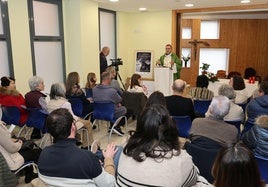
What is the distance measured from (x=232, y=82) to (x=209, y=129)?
2.42 m

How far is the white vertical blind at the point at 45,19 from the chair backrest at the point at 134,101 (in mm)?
2224

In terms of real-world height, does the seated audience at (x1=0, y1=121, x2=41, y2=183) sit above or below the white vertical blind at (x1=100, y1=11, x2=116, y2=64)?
below

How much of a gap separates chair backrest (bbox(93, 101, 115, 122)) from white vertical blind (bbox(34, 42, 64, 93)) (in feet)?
6.57

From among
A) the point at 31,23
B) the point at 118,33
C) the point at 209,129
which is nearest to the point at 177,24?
the point at 118,33

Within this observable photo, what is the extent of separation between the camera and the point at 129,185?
1565mm

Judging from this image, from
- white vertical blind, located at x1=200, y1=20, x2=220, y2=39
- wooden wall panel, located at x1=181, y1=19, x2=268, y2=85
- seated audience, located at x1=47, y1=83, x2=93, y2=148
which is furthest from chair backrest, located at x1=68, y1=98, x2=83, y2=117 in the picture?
white vertical blind, located at x1=200, y1=20, x2=220, y2=39

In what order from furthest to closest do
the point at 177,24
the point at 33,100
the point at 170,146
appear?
the point at 177,24, the point at 33,100, the point at 170,146

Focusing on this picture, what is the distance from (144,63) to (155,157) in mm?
7294

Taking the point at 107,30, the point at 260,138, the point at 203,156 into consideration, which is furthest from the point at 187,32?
the point at 203,156

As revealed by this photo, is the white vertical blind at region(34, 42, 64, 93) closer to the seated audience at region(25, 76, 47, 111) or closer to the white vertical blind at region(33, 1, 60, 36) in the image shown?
the white vertical blind at region(33, 1, 60, 36)

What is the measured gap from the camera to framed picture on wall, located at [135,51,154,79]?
Result: 8.58m

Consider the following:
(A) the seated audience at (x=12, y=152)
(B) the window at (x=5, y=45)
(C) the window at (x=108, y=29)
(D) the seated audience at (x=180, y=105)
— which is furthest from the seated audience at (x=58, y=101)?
(C) the window at (x=108, y=29)

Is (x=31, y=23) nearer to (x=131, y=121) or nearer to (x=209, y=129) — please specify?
(x=131, y=121)

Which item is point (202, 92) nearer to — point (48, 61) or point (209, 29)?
point (48, 61)
